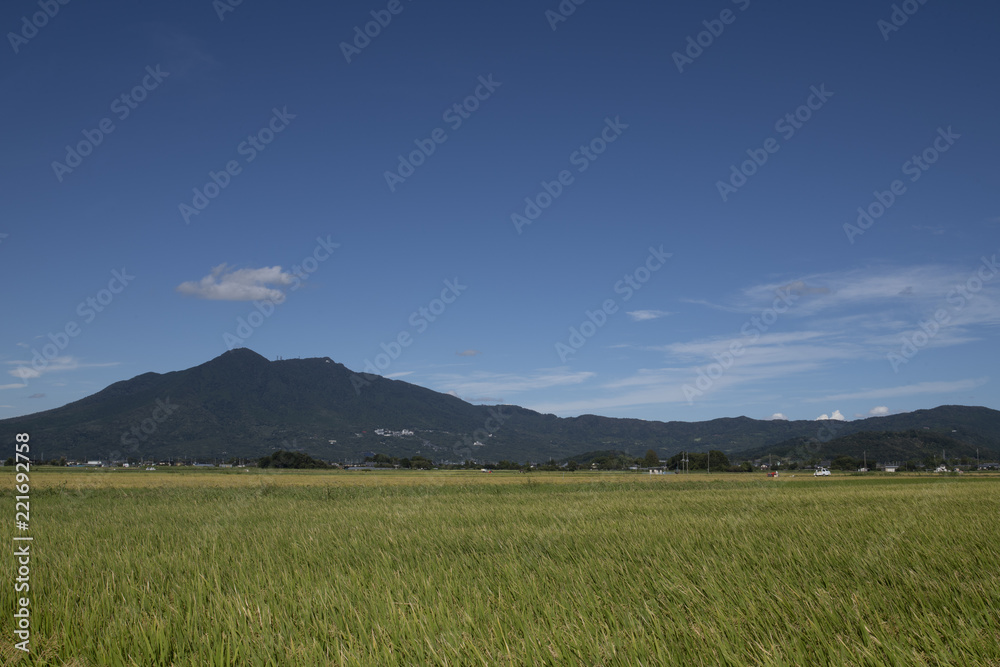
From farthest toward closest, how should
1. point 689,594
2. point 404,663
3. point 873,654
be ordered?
1. point 689,594
2. point 404,663
3. point 873,654

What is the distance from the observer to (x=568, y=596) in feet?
20.0

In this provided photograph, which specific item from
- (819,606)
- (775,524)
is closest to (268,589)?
(819,606)

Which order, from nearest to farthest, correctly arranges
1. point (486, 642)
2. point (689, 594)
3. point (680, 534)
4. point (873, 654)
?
point (873, 654) → point (486, 642) → point (689, 594) → point (680, 534)

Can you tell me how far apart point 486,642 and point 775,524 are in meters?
10.1

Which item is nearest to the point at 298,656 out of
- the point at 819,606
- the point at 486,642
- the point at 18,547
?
the point at 486,642

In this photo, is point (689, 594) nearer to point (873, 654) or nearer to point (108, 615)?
point (873, 654)

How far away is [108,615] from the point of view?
20.7 ft

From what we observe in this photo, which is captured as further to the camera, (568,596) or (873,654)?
(568,596)

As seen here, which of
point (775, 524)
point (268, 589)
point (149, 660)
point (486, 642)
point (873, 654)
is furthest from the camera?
point (775, 524)

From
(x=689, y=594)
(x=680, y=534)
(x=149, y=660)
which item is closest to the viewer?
(x=149, y=660)

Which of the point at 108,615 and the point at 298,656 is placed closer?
the point at 298,656

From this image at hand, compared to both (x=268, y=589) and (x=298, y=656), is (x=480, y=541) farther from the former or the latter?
(x=298, y=656)

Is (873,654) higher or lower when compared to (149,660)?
higher

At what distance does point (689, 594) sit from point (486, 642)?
2.33 m
